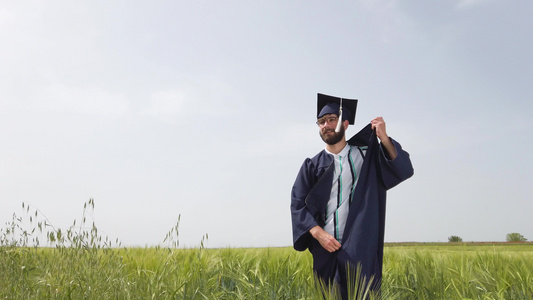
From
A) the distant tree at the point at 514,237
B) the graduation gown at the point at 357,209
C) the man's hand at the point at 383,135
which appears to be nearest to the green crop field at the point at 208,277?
the graduation gown at the point at 357,209

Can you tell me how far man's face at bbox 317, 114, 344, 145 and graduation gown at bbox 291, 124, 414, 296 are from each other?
0.37 ft

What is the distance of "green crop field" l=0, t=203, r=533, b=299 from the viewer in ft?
8.57

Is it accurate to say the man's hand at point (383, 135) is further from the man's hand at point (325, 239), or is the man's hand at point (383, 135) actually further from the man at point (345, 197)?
the man's hand at point (325, 239)

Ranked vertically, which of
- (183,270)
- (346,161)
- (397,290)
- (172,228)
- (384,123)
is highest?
(384,123)

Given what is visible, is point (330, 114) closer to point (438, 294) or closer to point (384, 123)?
point (384, 123)

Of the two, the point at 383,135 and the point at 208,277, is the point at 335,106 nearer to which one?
the point at 383,135

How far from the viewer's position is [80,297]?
252cm

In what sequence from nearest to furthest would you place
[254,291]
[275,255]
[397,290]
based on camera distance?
[254,291], [397,290], [275,255]

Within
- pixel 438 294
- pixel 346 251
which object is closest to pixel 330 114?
pixel 346 251

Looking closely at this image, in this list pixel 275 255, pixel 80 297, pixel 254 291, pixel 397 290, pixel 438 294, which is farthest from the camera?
pixel 275 255

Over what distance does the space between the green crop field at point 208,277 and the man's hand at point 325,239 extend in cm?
27

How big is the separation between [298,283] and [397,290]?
0.98 metres

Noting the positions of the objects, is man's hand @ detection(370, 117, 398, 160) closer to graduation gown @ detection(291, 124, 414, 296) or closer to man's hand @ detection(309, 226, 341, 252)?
graduation gown @ detection(291, 124, 414, 296)

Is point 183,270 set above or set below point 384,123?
below
